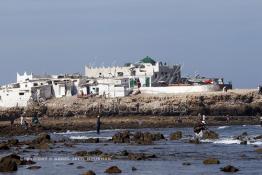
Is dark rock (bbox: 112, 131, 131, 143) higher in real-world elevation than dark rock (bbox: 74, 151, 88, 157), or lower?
higher

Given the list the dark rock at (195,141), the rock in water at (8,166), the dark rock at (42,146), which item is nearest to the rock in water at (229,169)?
the rock in water at (8,166)

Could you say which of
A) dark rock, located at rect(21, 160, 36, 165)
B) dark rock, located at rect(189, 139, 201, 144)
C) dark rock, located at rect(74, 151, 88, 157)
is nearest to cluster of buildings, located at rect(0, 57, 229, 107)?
dark rock, located at rect(189, 139, 201, 144)

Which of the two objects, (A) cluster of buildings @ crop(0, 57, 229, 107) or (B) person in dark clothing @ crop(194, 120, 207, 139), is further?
(A) cluster of buildings @ crop(0, 57, 229, 107)

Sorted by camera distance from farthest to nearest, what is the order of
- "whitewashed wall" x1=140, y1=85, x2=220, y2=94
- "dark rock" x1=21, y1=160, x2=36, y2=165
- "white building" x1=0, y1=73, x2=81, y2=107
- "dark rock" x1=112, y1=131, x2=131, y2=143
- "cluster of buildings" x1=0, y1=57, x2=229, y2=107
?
"white building" x1=0, y1=73, x2=81, y2=107, "cluster of buildings" x1=0, y1=57, x2=229, y2=107, "whitewashed wall" x1=140, y1=85, x2=220, y2=94, "dark rock" x1=112, y1=131, x2=131, y2=143, "dark rock" x1=21, y1=160, x2=36, y2=165

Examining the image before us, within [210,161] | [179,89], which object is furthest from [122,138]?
[179,89]

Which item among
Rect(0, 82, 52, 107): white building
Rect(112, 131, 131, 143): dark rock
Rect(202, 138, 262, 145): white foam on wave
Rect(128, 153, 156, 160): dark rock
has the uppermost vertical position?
Rect(0, 82, 52, 107): white building

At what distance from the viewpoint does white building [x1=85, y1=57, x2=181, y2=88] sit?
310 ft

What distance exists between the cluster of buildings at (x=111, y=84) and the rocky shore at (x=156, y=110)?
271 centimetres

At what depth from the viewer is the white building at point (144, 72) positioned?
9444 cm

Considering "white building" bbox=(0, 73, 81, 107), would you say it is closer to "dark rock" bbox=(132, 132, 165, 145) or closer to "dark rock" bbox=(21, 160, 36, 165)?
"dark rock" bbox=(132, 132, 165, 145)

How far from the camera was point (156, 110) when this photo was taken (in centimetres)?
8194

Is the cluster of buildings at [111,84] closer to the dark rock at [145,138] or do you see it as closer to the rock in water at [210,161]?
the dark rock at [145,138]

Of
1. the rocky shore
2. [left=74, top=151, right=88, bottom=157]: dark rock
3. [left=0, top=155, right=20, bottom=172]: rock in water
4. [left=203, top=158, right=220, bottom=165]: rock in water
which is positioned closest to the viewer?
[left=0, top=155, right=20, bottom=172]: rock in water

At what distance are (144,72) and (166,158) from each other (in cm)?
5675
